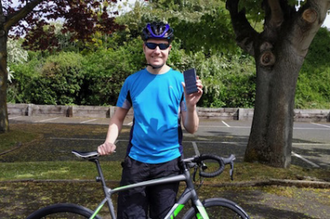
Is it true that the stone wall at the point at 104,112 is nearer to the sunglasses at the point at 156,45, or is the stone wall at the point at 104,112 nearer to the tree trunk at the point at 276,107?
the tree trunk at the point at 276,107

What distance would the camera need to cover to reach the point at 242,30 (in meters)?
7.24

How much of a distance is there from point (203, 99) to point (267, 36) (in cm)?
1372

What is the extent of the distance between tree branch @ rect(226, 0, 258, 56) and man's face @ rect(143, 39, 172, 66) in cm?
508

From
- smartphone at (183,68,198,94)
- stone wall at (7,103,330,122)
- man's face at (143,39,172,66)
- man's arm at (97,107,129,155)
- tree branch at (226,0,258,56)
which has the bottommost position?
stone wall at (7,103,330,122)

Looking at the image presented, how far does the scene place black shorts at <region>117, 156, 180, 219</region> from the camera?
2361mm

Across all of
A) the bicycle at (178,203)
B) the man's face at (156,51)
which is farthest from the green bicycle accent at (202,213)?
the man's face at (156,51)

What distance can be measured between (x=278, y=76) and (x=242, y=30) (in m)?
1.34

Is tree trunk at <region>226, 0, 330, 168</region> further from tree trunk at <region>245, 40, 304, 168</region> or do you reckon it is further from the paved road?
the paved road

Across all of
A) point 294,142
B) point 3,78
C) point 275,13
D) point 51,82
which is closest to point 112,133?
point 275,13

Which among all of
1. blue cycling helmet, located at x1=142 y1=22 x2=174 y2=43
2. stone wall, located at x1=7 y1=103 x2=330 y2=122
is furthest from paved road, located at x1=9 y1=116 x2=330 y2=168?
blue cycling helmet, located at x1=142 y1=22 x2=174 y2=43

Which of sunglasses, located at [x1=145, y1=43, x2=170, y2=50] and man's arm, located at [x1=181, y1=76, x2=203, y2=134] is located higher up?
sunglasses, located at [x1=145, y1=43, x2=170, y2=50]

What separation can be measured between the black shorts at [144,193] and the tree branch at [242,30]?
17.3 feet

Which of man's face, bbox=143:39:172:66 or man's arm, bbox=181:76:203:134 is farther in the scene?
man's face, bbox=143:39:172:66

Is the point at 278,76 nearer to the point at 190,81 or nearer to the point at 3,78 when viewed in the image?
the point at 190,81
